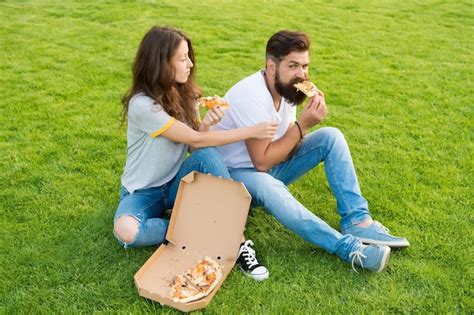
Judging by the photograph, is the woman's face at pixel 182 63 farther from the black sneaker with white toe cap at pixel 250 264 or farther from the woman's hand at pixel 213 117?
the black sneaker with white toe cap at pixel 250 264

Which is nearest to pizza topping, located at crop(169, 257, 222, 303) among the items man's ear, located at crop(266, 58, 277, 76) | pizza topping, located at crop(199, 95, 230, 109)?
pizza topping, located at crop(199, 95, 230, 109)

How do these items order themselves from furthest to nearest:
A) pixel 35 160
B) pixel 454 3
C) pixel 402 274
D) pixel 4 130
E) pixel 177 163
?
pixel 454 3 → pixel 4 130 → pixel 35 160 → pixel 177 163 → pixel 402 274

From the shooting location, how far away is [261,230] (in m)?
3.69

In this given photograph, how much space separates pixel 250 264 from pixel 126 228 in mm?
789

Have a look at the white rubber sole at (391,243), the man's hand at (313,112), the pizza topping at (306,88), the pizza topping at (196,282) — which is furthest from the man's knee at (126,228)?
the white rubber sole at (391,243)

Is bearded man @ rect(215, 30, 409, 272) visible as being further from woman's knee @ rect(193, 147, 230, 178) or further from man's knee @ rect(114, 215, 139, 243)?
man's knee @ rect(114, 215, 139, 243)

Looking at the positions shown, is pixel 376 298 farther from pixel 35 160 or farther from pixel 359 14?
pixel 359 14

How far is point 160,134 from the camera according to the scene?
3264 millimetres

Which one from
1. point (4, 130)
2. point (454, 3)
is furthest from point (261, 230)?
point (454, 3)

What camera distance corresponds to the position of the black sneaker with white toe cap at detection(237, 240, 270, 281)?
10.5ft

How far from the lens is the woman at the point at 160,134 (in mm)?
3248

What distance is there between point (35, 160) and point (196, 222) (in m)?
2.00

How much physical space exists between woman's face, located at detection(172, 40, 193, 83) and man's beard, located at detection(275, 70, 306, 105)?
0.59 meters

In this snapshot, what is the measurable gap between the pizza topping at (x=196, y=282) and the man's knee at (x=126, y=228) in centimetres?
38
